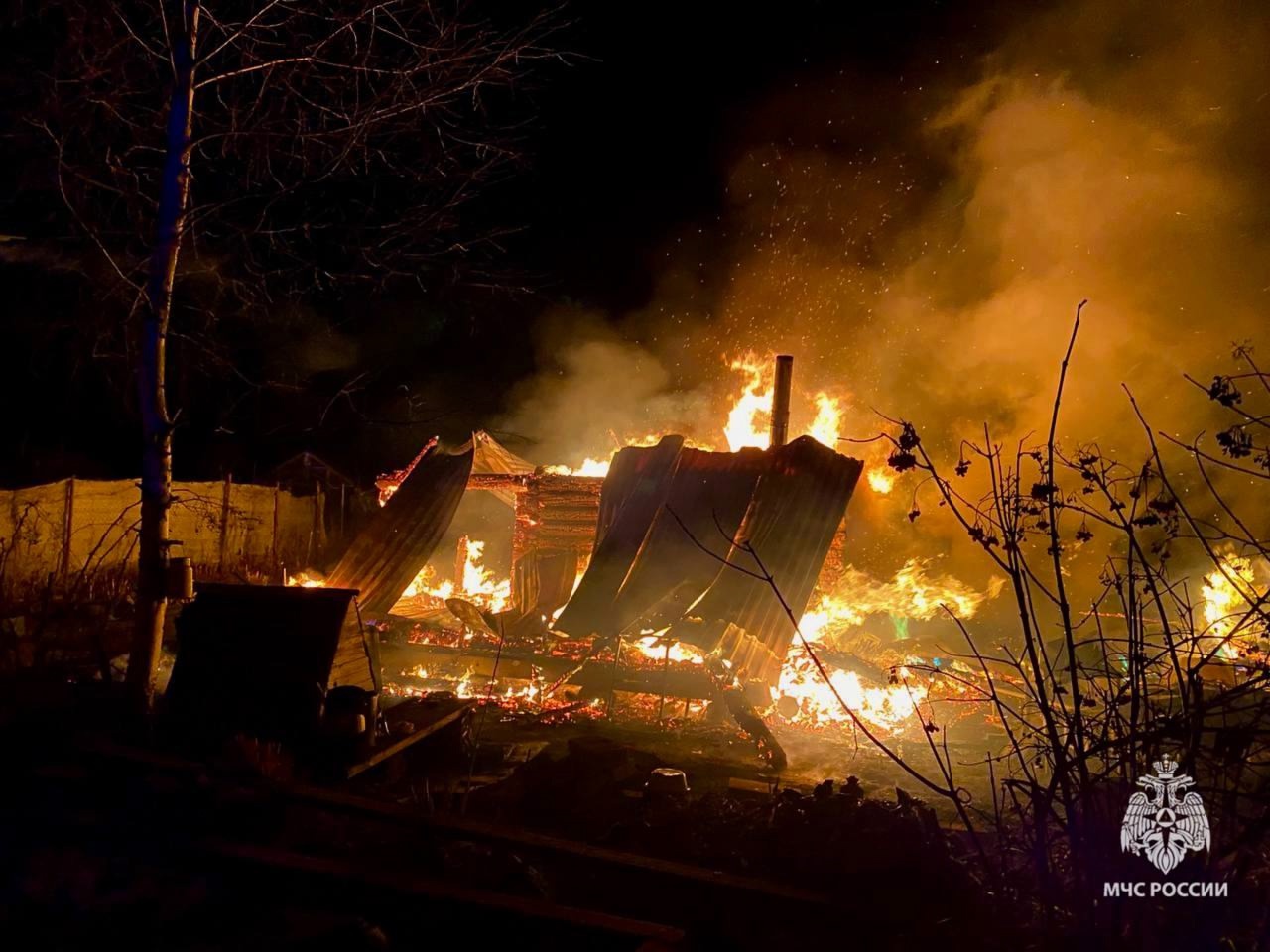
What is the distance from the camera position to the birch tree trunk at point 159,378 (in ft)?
22.1

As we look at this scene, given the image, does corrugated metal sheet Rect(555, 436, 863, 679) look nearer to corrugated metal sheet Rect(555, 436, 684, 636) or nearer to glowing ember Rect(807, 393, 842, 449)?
corrugated metal sheet Rect(555, 436, 684, 636)

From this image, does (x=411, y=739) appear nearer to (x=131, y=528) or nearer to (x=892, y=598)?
(x=131, y=528)

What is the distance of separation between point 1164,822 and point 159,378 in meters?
7.90

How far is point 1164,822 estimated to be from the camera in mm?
3389

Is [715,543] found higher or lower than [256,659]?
higher

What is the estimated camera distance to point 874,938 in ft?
13.1

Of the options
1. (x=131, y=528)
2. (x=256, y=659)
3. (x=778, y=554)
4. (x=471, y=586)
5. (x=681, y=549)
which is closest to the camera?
(x=256, y=659)

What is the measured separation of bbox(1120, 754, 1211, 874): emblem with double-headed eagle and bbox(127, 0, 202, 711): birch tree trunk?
23.6 ft

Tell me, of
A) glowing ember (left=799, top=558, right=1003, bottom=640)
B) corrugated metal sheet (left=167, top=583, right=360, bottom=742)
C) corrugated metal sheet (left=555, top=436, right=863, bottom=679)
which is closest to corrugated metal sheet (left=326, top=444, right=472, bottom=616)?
corrugated metal sheet (left=555, top=436, right=863, bottom=679)

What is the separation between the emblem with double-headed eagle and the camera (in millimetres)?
3334

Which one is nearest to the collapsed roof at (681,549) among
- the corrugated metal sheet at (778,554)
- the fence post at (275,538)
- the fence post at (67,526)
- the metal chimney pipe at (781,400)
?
the corrugated metal sheet at (778,554)

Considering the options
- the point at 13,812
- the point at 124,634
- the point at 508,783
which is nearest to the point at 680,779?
the point at 508,783

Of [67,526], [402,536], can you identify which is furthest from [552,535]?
[67,526]

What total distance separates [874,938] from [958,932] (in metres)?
0.43
